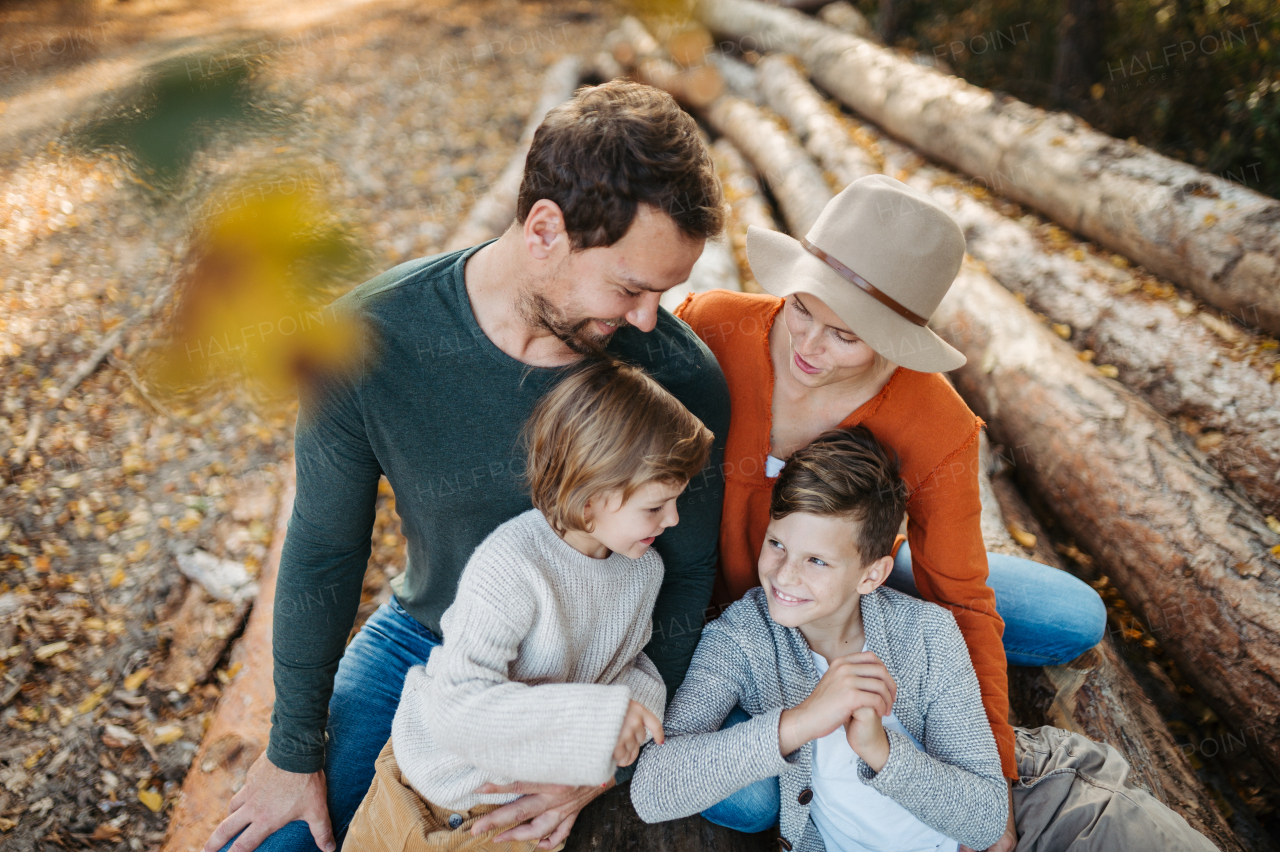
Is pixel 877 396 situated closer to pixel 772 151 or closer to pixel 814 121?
pixel 772 151

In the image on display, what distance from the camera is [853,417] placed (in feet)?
7.18

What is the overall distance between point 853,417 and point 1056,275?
107 inches

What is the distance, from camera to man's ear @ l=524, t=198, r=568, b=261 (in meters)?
1.66

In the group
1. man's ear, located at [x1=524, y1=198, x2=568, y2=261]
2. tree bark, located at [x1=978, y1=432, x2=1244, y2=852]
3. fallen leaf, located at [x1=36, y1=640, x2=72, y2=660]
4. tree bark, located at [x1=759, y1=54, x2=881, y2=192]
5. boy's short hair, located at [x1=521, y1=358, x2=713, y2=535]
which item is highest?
man's ear, located at [x1=524, y1=198, x2=568, y2=261]

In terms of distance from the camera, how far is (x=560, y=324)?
69.9 inches

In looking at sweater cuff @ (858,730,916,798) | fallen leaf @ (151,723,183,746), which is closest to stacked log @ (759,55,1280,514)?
sweater cuff @ (858,730,916,798)

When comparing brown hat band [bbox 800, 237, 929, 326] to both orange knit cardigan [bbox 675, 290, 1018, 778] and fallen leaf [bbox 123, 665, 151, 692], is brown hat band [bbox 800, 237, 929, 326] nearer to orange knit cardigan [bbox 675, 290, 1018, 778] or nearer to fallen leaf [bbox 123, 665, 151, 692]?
orange knit cardigan [bbox 675, 290, 1018, 778]

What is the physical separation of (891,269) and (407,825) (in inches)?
75.1

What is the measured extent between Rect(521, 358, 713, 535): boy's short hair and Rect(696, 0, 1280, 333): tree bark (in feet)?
9.62

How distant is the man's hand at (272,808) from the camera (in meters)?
1.81

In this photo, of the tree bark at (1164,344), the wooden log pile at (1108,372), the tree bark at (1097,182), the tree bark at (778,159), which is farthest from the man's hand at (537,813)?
the tree bark at (1097,182)

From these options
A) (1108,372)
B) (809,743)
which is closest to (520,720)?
(809,743)

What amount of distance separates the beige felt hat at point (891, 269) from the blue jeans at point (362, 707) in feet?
5.15

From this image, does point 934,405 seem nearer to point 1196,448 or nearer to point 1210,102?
point 1196,448
